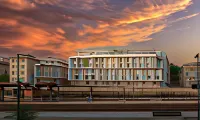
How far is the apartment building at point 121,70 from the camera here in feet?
331

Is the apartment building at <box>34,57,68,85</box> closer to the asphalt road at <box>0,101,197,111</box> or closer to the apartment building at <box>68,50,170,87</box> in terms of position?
the apartment building at <box>68,50,170,87</box>

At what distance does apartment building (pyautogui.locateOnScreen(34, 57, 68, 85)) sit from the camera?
105562 mm

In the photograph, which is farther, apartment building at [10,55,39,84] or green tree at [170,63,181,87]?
green tree at [170,63,181,87]

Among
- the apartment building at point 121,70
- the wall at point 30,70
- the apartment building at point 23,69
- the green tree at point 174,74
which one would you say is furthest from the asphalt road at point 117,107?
the green tree at point 174,74

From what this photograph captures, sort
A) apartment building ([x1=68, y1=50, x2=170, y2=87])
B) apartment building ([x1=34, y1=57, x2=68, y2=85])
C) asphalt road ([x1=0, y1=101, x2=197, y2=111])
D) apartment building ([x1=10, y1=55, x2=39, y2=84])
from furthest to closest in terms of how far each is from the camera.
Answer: apartment building ([x1=34, y1=57, x2=68, y2=85]) → apartment building ([x1=10, y1=55, x2=39, y2=84]) → apartment building ([x1=68, y1=50, x2=170, y2=87]) → asphalt road ([x1=0, y1=101, x2=197, y2=111])

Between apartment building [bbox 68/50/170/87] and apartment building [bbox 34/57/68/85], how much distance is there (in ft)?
22.9

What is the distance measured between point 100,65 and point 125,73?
865 cm

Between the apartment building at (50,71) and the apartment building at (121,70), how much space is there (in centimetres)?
697

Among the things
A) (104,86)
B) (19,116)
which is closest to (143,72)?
(104,86)

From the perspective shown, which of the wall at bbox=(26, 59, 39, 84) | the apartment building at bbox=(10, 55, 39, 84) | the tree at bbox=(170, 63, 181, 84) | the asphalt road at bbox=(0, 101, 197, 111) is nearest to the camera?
the asphalt road at bbox=(0, 101, 197, 111)

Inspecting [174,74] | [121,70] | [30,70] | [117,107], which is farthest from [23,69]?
[174,74]

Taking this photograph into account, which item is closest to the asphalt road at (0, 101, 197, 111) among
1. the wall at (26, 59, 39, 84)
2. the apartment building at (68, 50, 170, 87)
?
the apartment building at (68, 50, 170, 87)

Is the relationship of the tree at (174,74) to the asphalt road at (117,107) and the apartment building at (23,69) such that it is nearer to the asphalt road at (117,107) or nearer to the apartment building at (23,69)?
the apartment building at (23,69)

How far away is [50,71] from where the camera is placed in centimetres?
10831
